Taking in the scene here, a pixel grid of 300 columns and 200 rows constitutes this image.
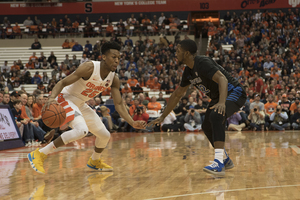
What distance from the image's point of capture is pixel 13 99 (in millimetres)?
10953

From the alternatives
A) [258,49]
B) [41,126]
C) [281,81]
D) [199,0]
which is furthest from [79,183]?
[199,0]

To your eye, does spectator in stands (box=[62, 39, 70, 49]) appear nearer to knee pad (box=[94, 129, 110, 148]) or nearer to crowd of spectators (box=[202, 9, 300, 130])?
crowd of spectators (box=[202, 9, 300, 130])

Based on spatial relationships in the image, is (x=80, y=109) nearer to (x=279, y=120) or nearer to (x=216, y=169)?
(x=216, y=169)

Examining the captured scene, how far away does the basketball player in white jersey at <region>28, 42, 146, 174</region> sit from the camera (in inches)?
195

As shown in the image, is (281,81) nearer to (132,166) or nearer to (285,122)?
(285,122)

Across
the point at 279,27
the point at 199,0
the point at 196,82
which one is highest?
the point at 199,0

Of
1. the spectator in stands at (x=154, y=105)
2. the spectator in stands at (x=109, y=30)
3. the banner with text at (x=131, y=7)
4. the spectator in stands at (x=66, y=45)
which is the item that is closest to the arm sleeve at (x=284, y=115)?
the spectator in stands at (x=154, y=105)

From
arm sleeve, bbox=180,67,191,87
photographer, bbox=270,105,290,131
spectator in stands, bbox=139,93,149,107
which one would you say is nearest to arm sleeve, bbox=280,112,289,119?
photographer, bbox=270,105,290,131

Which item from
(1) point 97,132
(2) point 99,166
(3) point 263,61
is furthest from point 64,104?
(3) point 263,61

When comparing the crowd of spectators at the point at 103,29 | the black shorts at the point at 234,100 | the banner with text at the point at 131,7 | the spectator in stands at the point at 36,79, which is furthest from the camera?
the banner with text at the point at 131,7

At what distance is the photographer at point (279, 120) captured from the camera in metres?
14.0

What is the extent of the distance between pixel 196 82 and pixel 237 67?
1524cm

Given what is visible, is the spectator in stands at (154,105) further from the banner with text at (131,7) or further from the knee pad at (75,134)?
the banner with text at (131,7)

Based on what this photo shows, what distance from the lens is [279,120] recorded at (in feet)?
46.4
